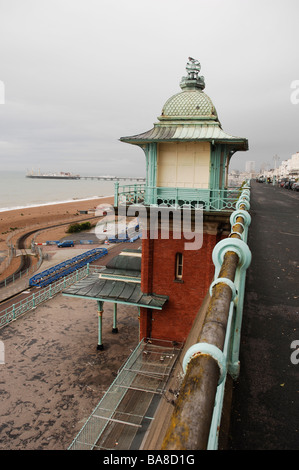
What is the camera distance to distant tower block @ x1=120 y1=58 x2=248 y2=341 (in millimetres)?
12906

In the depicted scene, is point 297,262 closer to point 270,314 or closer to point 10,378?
point 270,314

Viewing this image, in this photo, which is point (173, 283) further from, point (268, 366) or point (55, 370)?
point (268, 366)

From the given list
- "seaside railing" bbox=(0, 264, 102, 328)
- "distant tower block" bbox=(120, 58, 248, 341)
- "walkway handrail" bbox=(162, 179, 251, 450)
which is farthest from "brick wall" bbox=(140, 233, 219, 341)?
"walkway handrail" bbox=(162, 179, 251, 450)

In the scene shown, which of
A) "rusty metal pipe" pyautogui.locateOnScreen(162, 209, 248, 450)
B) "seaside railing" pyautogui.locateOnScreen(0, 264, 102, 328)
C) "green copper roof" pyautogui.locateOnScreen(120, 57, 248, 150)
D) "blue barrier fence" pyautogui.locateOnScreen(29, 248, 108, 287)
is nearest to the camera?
"rusty metal pipe" pyautogui.locateOnScreen(162, 209, 248, 450)

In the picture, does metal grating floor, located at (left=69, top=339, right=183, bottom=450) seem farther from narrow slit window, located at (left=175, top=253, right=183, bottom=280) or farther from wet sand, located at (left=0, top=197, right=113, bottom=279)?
wet sand, located at (left=0, top=197, right=113, bottom=279)

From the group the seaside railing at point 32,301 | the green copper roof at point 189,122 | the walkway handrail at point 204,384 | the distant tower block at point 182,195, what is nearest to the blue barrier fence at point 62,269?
the seaside railing at point 32,301

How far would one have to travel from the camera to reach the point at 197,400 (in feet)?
4.90

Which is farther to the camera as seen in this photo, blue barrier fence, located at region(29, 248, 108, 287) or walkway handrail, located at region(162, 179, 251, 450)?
blue barrier fence, located at region(29, 248, 108, 287)

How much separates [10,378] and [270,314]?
13.5 metres

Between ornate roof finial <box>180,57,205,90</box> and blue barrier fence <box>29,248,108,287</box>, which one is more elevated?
ornate roof finial <box>180,57,205,90</box>

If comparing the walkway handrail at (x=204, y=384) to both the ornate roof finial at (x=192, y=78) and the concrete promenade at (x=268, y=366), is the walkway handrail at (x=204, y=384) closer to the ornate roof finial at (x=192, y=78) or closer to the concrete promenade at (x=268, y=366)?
the concrete promenade at (x=268, y=366)

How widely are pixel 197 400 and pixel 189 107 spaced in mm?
13853

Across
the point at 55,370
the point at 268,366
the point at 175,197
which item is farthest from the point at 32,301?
the point at 268,366

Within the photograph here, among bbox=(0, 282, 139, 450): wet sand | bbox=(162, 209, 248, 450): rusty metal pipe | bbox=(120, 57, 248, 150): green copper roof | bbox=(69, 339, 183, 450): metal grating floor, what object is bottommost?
bbox=(0, 282, 139, 450): wet sand
